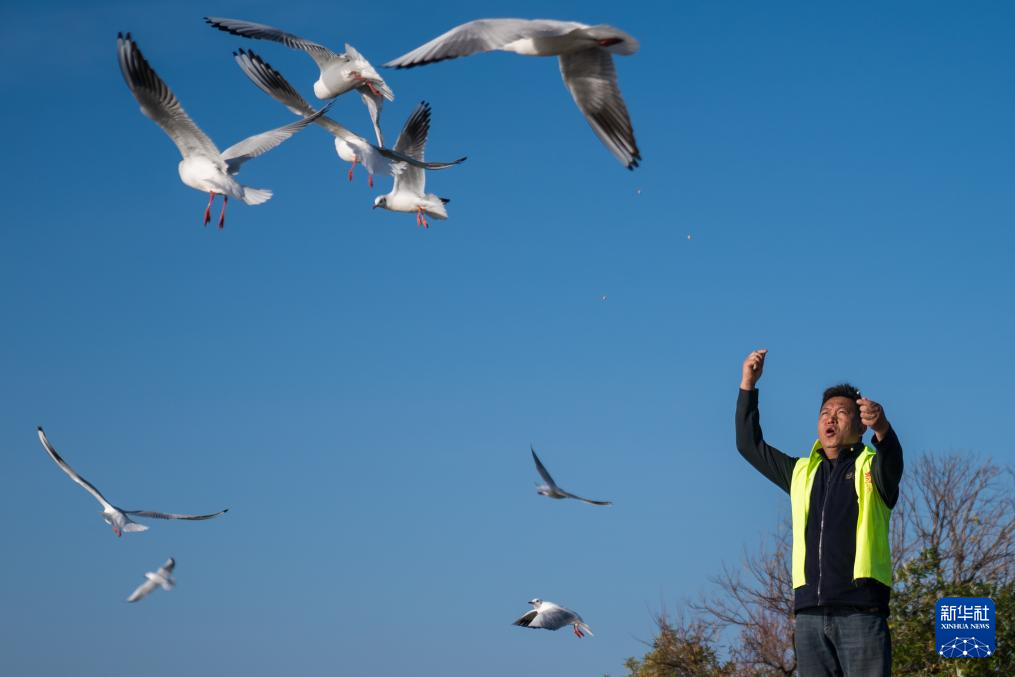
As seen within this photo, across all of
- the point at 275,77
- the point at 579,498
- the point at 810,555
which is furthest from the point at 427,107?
the point at 810,555

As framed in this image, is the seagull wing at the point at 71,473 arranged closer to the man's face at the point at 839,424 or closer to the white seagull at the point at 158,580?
the white seagull at the point at 158,580

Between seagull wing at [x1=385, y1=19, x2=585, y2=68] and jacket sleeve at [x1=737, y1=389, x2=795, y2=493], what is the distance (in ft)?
8.94

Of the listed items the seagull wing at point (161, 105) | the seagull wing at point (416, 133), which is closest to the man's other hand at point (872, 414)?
the seagull wing at point (161, 105)

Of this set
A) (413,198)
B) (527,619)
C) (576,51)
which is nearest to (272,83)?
(413,198)

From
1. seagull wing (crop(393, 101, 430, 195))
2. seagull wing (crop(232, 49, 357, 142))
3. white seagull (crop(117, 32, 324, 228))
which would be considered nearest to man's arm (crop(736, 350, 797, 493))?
white seagull (crop(117, 32, 324, 228))

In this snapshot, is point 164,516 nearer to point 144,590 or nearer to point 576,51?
point 144,590

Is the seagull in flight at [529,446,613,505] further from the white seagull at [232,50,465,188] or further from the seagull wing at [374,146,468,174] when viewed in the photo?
the white seagull at [232,50,465,188]

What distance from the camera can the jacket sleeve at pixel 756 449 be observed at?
602cm

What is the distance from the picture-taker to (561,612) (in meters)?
9.55

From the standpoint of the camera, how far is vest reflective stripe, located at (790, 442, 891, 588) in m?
5.45

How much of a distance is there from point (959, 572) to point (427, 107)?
1484cm

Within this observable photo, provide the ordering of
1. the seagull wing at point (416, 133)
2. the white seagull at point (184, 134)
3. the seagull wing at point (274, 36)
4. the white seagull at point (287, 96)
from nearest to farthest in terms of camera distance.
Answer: the white seagull at point (184, 134), the seagull wing at point (274, 36), the white seagull at point (287, 96), the seagull wing at point (416, 133)

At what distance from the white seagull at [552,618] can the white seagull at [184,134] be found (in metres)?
3.67

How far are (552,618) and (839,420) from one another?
4223mm
